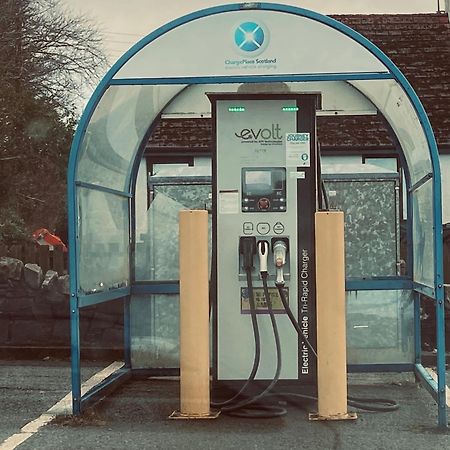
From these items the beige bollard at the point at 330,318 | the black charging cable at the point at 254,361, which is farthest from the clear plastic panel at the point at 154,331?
the beige bollard at the point at 330,318

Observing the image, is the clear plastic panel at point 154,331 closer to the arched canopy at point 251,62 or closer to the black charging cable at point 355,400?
the arched canopy at point 251,62

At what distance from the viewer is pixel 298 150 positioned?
7.36 m

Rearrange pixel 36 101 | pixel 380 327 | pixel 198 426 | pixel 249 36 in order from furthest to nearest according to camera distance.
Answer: pixel 36 101 → pixel 380 327 → pixel 249 36 → pixel 198 426

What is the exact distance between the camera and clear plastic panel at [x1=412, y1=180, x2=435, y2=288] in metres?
7.26

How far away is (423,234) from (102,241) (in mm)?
2583

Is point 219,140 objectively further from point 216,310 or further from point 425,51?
point 425,51

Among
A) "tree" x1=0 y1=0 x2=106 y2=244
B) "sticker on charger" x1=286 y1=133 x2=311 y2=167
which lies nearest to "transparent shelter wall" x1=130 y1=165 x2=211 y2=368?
"sticker on charger" x1=286 y1=133 x2=311 y2=167

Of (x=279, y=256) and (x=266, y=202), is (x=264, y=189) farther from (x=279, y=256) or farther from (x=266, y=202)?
(x=279, y=256)

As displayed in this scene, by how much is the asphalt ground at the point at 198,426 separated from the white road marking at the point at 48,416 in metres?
0.05

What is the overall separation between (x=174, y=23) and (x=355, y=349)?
3.52m

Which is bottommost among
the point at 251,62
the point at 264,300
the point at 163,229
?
the point at 264,300

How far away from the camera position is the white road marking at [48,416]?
21.1 feet

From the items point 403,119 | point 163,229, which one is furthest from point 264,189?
point 163,229

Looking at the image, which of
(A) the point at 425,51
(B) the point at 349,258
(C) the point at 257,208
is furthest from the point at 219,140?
(A) the point at 425,51
